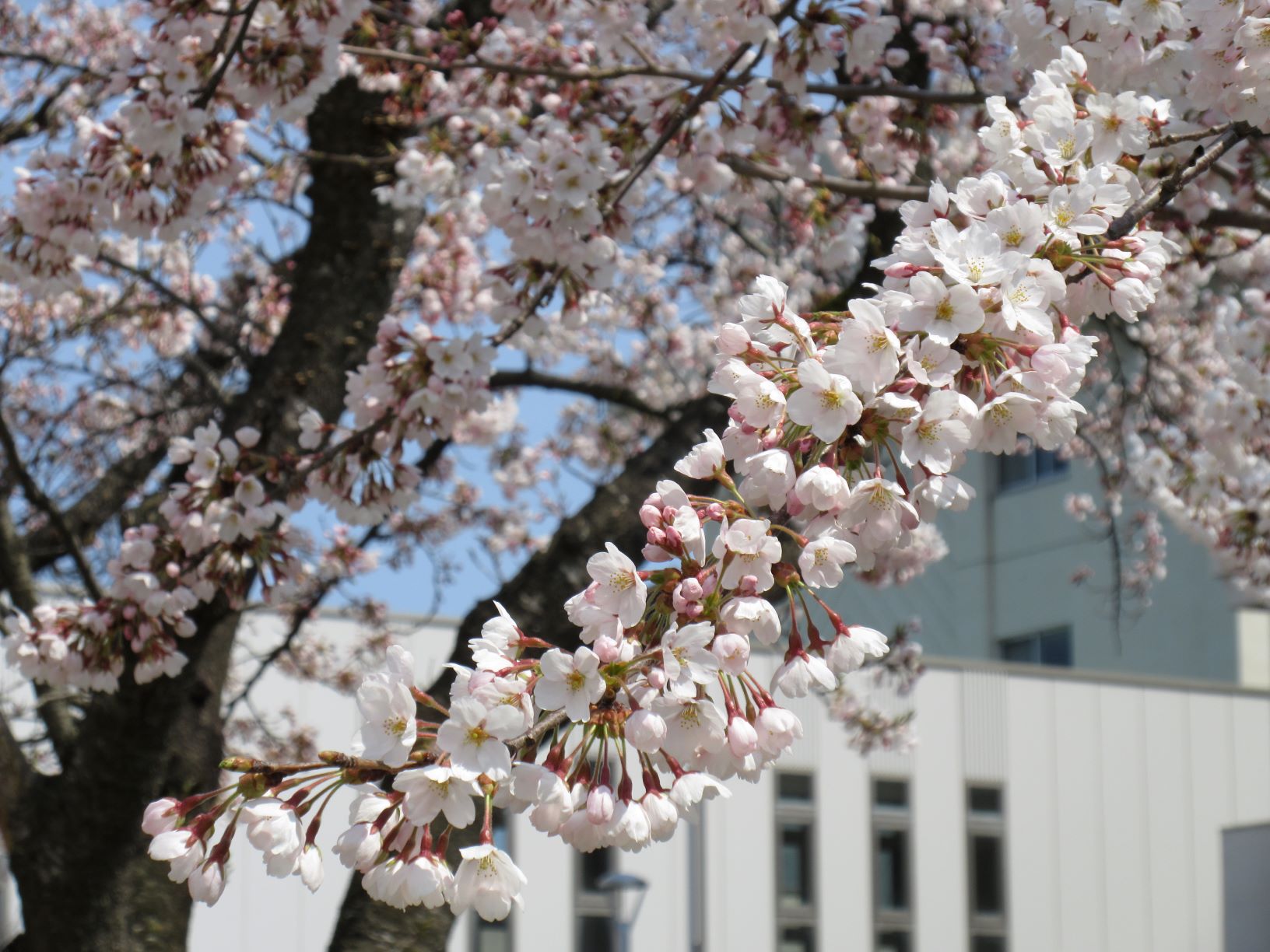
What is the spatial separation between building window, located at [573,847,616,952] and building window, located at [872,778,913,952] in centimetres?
366

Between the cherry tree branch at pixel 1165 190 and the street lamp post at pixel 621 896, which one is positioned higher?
the cherry tree branch at pixel 1165 190

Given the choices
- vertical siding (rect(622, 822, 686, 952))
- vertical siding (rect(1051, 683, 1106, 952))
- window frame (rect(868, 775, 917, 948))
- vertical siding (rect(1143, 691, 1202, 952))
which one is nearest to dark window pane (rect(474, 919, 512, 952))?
vertical siding (rect(622, 822, 686, 952))

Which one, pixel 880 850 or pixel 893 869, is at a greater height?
pixel 880 850

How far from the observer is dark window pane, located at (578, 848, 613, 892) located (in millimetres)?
16719

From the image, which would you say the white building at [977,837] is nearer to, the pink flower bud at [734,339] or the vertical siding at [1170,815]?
the vertical siding at [1170,815]

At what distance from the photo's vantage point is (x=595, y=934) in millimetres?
16734

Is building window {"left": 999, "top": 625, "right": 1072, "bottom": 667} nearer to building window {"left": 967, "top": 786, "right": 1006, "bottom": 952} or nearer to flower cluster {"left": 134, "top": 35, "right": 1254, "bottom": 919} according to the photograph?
building window {"left": 967, "top": 786, "right": 1006, "bottom": 952}

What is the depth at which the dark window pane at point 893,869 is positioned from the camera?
735 inches

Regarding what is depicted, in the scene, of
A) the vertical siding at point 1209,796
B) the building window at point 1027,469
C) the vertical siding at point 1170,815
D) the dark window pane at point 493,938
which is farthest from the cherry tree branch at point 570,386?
the building window at point 1027,469

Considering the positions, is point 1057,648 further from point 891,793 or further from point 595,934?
point 595,934

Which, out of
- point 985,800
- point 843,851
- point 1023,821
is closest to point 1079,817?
point 1023,821

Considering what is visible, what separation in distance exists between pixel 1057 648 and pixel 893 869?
17.4ft

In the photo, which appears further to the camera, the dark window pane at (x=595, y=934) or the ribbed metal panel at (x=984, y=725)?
the ribbed metal panel at (x=984, y=725)

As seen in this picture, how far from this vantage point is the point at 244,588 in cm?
459
